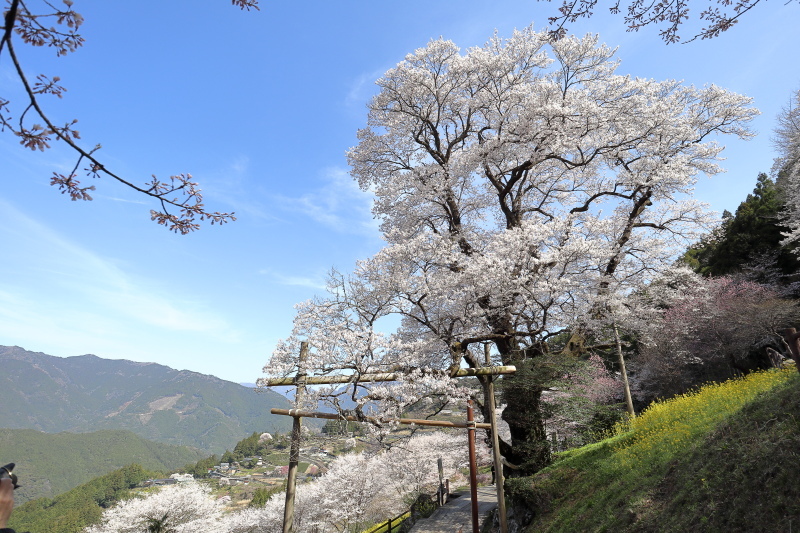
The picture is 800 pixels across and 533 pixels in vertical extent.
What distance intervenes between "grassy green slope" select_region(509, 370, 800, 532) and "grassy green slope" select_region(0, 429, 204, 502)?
173188 mm

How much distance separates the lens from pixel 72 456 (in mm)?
159875

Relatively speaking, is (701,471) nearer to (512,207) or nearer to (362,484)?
(512,207)

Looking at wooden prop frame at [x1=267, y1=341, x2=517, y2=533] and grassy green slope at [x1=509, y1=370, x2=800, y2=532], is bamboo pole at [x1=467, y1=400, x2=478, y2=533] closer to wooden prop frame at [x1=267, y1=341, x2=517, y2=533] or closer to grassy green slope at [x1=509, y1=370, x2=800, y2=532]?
Answer: wooden prop frame at [x1=267, y1=341, x2=517, y2=533]

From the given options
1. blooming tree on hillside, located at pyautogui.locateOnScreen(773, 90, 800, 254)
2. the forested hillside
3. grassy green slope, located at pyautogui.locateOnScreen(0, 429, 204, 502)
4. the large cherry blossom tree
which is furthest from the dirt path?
grassy green slope, located at pyautogui.locateOnScreen(0, 429, 204, 502)

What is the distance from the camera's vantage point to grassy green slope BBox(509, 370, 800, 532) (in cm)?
418

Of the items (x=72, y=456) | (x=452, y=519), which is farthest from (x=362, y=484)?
(x=72, y=456)

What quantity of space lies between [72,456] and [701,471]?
21672 centimetres

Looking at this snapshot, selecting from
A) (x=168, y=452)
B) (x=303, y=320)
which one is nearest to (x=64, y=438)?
(x=168, y=452)

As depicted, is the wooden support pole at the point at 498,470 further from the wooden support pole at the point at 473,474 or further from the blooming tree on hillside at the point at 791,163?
the blooming tree on hillside at the point at 791,163

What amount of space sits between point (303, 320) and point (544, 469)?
766cm

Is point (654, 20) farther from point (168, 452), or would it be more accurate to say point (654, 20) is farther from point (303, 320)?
point (168, 452)

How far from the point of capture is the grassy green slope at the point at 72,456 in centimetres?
13800

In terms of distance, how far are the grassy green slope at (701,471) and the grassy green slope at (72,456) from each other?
173188mm

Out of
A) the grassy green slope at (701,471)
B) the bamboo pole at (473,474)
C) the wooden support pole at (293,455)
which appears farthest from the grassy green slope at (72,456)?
the grassy green slope at (701,471)
